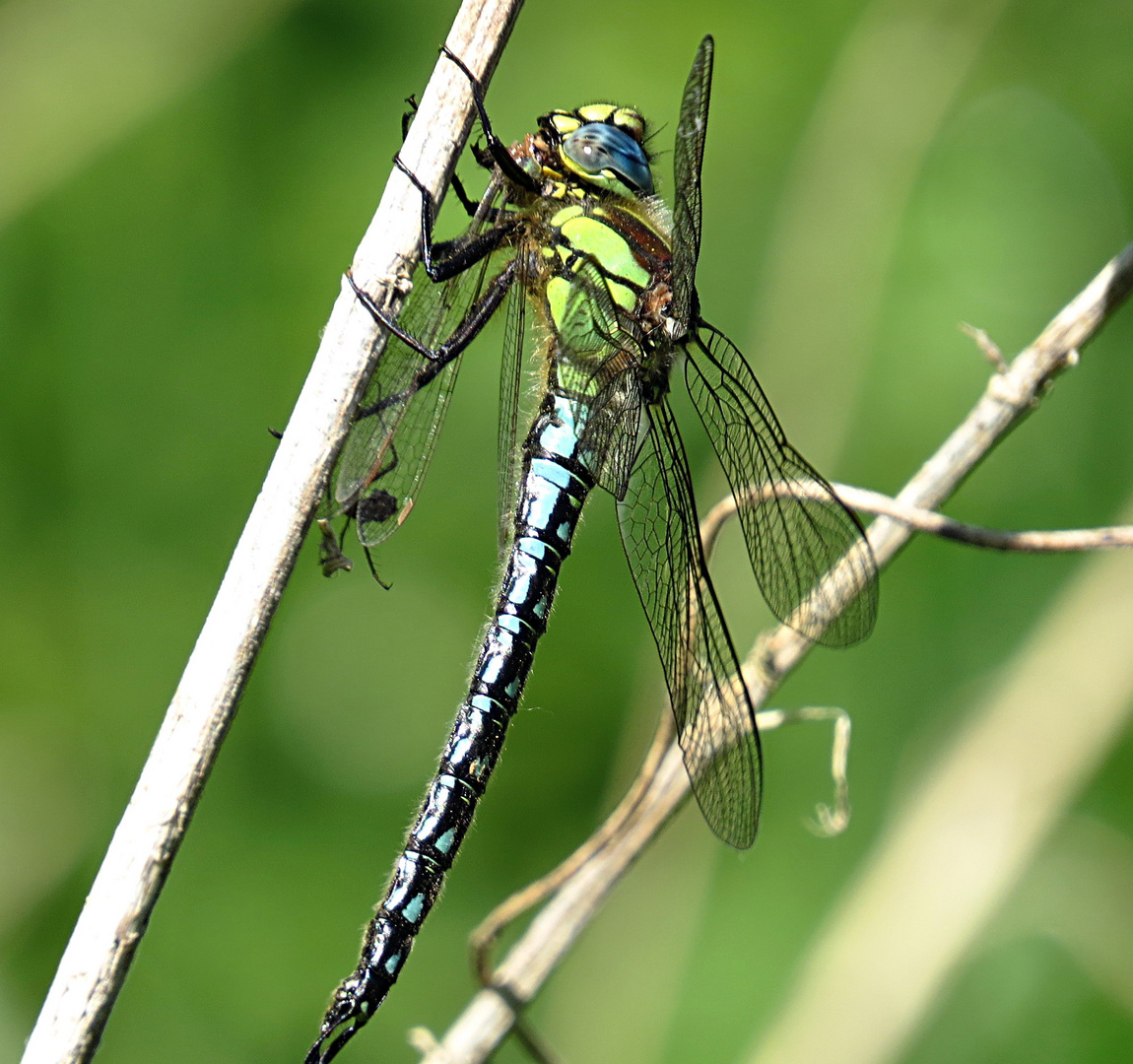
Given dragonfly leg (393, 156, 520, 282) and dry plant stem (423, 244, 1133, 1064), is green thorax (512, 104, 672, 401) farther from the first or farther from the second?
dry plant stem (423, 244, 1133, 1064)

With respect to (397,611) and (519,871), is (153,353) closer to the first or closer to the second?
(397,611)

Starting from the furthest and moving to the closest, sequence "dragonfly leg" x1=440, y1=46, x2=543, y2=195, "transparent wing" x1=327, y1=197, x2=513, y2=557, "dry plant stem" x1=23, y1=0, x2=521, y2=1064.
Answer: "transparent wing" x1=327, y1=197, x2=513, y2=557 < "dragonfly leg" x1=440, y1=46, x2=543, y2=195 < "dry plant stem" x1=23, y1=0, x2=521, y2=1064

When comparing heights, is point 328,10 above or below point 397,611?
above

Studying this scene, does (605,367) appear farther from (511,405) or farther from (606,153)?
(606,153)

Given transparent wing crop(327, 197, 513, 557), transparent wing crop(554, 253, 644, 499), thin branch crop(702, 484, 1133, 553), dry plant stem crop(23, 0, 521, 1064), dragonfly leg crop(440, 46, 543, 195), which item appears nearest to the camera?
dry plant stem crop(23, 0, 521, 1064)

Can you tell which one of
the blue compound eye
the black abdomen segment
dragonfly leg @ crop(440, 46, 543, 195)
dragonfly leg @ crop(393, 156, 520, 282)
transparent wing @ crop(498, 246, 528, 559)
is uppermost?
the blue compound eye

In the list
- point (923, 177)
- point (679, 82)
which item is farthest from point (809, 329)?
point (679, 82)

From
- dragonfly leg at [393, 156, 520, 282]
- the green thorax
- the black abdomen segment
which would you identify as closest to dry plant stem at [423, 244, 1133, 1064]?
the black abdomen segment
